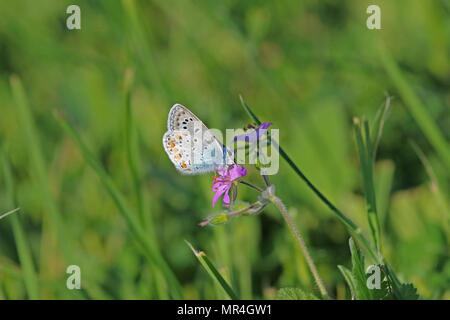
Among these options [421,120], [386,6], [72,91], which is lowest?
[421,120]

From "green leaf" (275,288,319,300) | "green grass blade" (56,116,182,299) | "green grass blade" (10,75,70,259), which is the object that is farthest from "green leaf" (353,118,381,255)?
"green grass blade" (10,75,70,259)

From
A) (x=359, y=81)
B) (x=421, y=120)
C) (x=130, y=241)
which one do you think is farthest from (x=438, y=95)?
(x=130, y=241)

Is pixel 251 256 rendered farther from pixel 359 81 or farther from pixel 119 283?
pixel 359 81

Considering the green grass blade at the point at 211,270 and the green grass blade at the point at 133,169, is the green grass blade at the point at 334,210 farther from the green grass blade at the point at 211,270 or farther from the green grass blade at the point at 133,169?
the green grass blade at the point at 133,169

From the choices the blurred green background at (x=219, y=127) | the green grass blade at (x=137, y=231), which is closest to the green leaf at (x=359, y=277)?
the blurred green background at (x=219, y=127)

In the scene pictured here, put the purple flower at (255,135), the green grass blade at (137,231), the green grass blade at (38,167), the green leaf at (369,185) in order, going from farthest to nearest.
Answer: the green grass blade at (38,167)
the green grass blade at (137,231)
the green leaf at (369,185)
the purple flower at (255,135)

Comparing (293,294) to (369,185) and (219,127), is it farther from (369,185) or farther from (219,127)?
(219,127)
